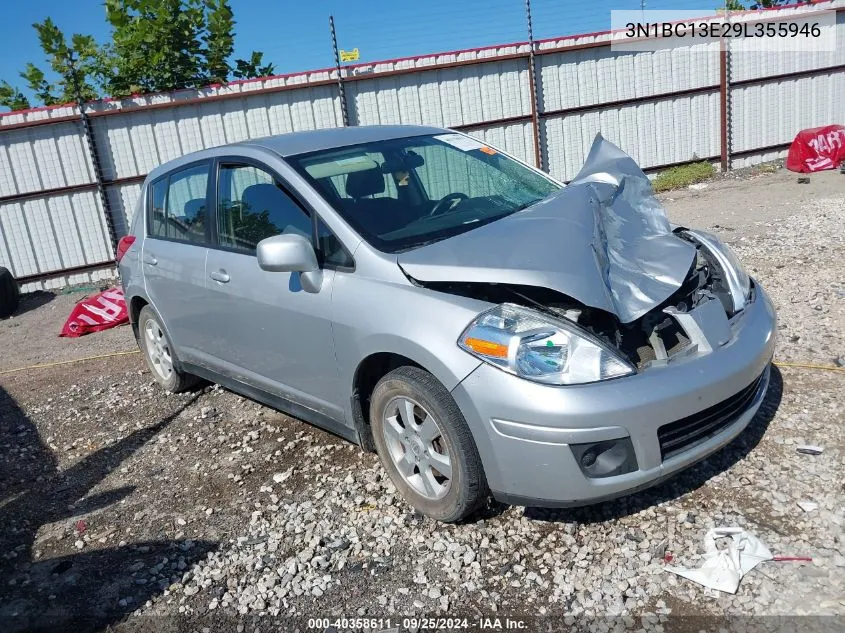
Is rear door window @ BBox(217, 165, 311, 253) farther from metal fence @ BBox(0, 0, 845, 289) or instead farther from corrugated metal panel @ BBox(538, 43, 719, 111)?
A: corrugated metal panel @ BBox(538, 43, 719, 111)

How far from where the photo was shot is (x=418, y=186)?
12.7ft

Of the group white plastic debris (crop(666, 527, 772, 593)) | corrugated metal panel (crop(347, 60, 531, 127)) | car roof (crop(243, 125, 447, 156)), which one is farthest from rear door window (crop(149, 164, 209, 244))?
corrugated metal panel (crop(347, 60, 531, 127))

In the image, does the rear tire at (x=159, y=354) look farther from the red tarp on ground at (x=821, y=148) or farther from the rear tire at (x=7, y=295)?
the red tarp on ground at (x=821, y=148)

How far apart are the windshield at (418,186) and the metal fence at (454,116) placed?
25.8ft

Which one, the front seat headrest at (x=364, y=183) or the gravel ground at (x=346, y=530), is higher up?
the front seat headrest at (x=364, y=183)

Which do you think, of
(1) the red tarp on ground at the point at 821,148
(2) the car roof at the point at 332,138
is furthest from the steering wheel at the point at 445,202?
(1) the red tarp on ground at the point at 821,148

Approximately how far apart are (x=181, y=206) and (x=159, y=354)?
1309mm

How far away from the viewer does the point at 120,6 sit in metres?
14.1

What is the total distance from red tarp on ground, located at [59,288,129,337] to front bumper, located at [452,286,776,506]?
6.53 metres

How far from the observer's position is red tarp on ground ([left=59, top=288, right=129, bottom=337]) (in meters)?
8.19

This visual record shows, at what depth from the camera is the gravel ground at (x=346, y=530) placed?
276 centimetres

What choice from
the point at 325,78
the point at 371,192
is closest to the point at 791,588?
the point at 371,192

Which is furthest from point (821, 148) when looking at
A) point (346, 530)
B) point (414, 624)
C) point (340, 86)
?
point (414, 624)

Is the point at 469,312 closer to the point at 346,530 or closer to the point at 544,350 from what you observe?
the point at 544,350
